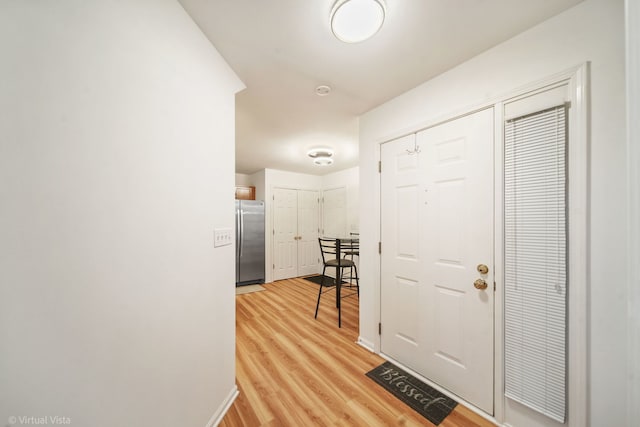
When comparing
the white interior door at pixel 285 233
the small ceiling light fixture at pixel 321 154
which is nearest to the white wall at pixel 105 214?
the small ceiling light fixture at pixel 321 154

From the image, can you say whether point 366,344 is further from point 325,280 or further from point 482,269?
point 325,280

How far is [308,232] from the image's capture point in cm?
516

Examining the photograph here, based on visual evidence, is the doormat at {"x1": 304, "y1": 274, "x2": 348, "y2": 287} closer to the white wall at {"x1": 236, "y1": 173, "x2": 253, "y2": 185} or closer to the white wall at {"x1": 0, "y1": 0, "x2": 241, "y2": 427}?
the white wall at {"x1": 236, "y1": 173, "x2": 253, "y2": 185}

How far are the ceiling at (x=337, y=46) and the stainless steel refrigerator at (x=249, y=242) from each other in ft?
8.01

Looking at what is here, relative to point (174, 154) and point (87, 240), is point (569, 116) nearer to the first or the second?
point (174, 154)

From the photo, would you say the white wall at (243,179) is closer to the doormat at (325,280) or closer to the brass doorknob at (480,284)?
the doormat at (325,280)

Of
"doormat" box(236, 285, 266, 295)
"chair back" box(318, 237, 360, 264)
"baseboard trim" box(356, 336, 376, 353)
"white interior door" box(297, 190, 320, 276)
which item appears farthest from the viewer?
"white interior door" box(297, 190, 320, 276)

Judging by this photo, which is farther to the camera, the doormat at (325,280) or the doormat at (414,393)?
the doormat at (325,280)

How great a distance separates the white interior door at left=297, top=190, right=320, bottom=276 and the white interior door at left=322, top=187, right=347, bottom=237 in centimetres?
22

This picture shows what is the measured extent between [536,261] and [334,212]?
3.85m

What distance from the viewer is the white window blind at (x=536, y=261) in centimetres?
112

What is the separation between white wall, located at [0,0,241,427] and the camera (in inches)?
21.4

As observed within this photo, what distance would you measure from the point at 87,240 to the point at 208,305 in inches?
31.0

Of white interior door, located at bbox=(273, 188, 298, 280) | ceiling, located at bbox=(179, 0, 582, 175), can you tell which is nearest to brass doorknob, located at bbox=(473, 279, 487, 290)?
ceiling, located at bbox=(179, 0, 582, 175)
